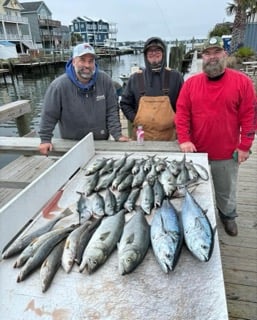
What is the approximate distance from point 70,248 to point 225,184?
2.00 metres

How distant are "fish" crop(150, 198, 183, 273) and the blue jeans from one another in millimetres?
1330

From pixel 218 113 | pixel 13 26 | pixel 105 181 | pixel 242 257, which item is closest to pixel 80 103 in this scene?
pixel 105 181

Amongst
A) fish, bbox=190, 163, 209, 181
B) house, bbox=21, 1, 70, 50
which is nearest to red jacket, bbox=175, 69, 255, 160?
fish, bbox=190, 163, 209, 181

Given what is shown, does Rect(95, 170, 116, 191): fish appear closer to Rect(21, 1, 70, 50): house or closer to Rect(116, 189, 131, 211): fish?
Rect(116, 189, 131, 211): fish

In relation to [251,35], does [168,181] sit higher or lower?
lower

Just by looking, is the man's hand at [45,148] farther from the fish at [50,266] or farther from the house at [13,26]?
the house at [13,26]

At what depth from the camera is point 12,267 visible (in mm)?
1342

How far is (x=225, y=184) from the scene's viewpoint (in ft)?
9.56

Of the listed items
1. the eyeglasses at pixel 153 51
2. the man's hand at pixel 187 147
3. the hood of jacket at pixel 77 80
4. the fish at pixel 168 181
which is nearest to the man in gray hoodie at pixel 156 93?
the eyeglasses at pixel 153 51

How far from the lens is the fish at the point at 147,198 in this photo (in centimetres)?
Result: 175

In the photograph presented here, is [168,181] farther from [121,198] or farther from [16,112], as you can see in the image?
[16,112]

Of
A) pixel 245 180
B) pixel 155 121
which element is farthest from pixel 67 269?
pixel 245 180

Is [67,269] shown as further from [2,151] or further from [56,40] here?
[56,40]

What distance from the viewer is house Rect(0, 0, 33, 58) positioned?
1714 inches
